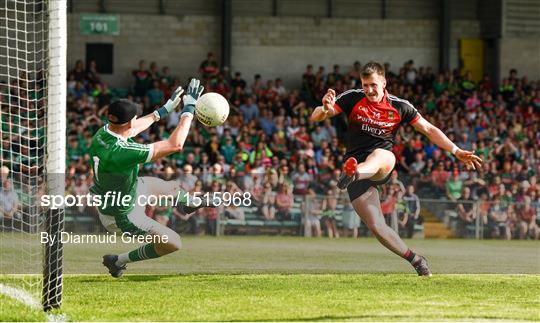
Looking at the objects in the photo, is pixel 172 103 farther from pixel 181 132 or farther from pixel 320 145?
pixel 320 145

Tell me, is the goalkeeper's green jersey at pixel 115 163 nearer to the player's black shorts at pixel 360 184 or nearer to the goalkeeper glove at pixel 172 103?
the goalkeeper glove at pixel 172 103

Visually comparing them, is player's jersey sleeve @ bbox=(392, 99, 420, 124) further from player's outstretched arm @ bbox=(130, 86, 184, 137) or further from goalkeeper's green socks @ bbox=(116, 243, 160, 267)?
goalkeeper's green socks @ bbox=(116, 243, 160, 267)

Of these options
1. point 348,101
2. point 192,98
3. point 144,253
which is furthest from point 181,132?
point 348,101

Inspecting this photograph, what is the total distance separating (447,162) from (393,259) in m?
8.81

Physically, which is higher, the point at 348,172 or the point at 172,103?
the point at 172,103

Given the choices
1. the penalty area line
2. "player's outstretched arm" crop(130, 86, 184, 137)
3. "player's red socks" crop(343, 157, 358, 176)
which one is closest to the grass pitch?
the penalty area line

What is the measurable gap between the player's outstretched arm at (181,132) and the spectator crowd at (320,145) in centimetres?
706

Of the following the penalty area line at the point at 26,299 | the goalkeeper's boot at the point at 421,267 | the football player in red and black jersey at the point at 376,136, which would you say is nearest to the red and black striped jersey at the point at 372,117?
the football player in red and black jersey at the point at 376,136

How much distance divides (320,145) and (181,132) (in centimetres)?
1606

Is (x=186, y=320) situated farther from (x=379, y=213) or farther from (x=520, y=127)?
(x=520, y=127)

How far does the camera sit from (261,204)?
21.8m

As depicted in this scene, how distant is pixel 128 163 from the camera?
11.5 meters

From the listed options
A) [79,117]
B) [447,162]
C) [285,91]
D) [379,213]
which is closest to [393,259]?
[379,213]

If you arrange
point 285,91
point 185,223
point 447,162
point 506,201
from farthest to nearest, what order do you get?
1. point 285,91
2. point 447,162
3. point 506,201
4. point 185,223
